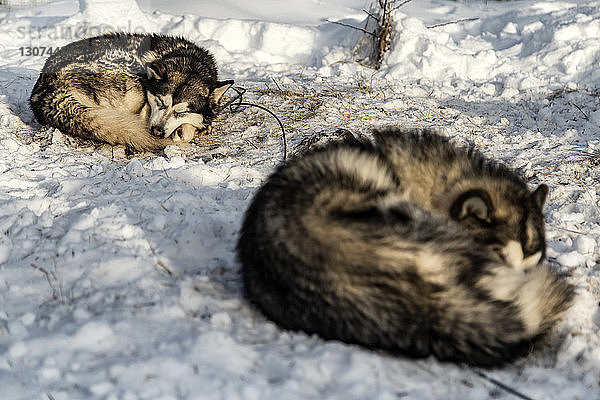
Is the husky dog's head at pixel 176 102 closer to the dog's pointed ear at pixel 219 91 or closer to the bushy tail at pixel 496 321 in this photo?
the dog's pointed ear at pixel 219 91

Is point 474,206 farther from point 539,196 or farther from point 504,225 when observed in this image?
point 539,196

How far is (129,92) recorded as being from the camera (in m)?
7.09

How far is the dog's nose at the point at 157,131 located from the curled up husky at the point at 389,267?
13.1 ft

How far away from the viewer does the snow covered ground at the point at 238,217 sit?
2.24 m

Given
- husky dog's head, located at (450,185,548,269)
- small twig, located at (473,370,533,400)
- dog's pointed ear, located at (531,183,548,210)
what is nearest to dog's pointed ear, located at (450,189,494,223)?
husky dog's head, located at (450,185,548,269)

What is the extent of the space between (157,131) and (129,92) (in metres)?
0.90

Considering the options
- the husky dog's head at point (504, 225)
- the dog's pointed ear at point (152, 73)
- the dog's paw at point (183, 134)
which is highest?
the dog's pointed ear at point (152, 73)

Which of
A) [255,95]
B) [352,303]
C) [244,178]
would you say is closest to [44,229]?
[244,178]

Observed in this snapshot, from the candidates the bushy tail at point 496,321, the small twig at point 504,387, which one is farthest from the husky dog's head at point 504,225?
the small twig at point 504,387

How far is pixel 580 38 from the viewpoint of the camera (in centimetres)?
985

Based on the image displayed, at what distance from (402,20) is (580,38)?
10.8 feet

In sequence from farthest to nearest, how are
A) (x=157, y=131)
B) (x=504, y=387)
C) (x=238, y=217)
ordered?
(x=157, y=131) < (x=238, y=217) < (x=504, y=387)

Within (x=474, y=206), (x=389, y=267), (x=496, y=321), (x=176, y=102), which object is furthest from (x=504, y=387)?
(x=176, y=102)

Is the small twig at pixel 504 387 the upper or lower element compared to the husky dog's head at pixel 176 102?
lower
